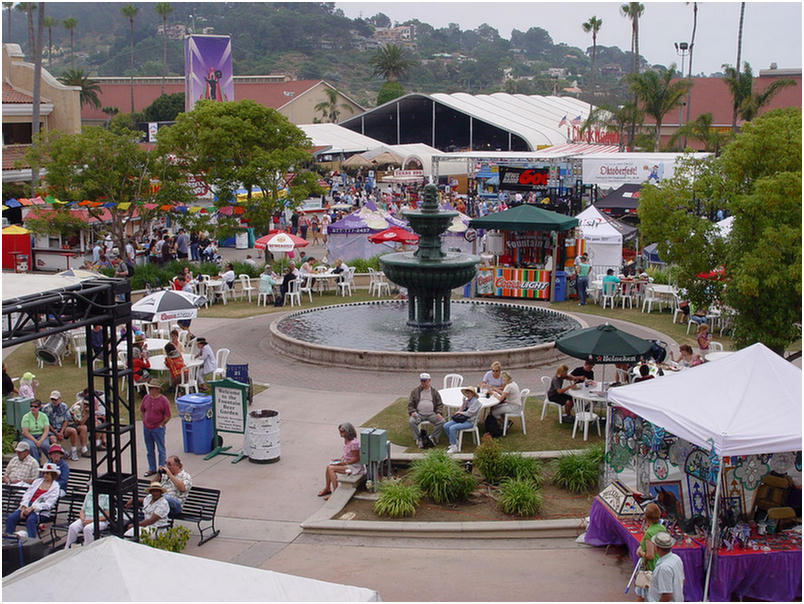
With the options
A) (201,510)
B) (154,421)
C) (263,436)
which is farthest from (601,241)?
(201,510)

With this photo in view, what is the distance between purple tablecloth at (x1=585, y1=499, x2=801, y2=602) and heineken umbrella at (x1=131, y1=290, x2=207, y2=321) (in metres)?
11.7

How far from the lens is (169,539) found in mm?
10562

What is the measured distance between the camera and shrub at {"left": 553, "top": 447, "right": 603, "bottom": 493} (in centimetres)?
1230

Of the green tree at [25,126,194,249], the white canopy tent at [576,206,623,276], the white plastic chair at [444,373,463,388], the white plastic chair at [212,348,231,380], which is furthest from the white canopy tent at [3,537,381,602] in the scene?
the green tree at [25,126,194,249]

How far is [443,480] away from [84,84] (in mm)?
89317

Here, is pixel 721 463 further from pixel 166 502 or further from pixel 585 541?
pixel 166 502

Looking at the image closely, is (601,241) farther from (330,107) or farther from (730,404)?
(330,107)

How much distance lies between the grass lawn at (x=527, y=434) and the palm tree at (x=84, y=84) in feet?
267

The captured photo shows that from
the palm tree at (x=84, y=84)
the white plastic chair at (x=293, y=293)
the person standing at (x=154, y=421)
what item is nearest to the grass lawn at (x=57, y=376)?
the person standing at (x=154, y=421)

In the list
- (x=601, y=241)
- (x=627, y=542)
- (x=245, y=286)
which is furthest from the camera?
(x=601, y=241)

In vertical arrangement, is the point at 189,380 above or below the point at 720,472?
below

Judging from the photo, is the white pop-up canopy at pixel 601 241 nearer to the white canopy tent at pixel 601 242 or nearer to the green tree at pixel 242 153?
the white canopy tent at pixel 601 242

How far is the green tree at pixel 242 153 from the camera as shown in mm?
32719

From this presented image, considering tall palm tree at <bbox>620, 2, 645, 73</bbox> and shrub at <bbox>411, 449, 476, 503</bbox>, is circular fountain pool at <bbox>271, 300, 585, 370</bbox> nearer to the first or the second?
shrub at <bbox>411, 449, 476, 503</bbox>
